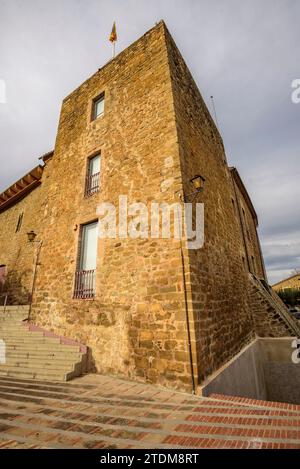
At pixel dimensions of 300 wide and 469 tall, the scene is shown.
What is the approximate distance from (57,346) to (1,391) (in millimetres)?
1484

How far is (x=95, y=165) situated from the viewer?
24.1 feet

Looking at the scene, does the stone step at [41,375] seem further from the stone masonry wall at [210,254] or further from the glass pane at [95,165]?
the glass pane at [95,165]

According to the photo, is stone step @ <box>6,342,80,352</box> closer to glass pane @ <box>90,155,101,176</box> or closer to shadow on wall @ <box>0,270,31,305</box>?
shadow on wall @ <box>0,270,31,305</box>

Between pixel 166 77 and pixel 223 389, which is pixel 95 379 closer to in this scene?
pixel 223 389

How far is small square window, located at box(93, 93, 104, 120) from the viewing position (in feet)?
26.4

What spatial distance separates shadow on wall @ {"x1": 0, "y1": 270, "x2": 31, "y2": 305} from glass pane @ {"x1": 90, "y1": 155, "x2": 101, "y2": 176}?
5.42 m

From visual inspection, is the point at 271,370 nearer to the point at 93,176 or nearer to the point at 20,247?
the point at 93,176

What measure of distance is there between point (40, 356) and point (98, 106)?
8196 mm

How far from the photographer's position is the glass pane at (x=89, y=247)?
620 centimetres

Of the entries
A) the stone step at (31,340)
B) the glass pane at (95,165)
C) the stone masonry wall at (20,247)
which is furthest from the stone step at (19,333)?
the glass pane at (95,165)

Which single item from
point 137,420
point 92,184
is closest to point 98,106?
point 92,184

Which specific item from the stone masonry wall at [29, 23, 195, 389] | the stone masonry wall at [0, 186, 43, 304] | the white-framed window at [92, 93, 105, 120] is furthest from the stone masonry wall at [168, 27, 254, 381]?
the stone masonry wall at [0, 186, 43, 304]

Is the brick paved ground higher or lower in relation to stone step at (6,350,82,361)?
lower
